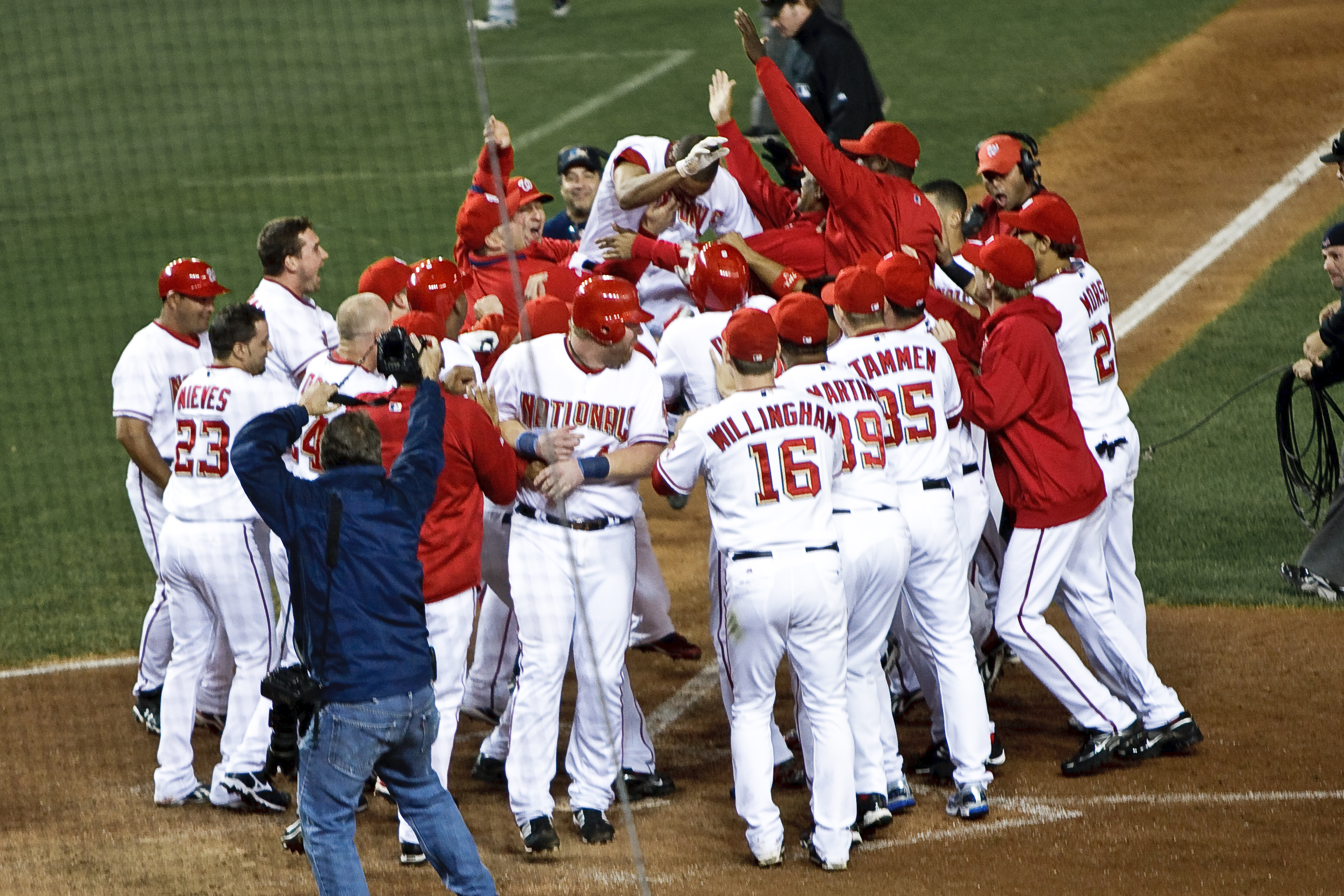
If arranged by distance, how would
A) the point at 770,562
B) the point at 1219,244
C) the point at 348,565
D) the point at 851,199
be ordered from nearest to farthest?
the point at 348,565 < the point at 770,562 < the point at 851,199 < the point at 1219,244

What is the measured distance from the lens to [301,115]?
18.3 metres

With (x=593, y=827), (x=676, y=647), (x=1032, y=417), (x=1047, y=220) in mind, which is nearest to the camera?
(x=593, y=827)

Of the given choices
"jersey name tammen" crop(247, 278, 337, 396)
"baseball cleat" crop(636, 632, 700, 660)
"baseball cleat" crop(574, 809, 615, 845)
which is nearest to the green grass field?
"jersey name tammen" crop(247, 278, 337, 396)

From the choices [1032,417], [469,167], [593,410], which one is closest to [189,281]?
[593,410]

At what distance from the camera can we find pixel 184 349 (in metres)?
6.83

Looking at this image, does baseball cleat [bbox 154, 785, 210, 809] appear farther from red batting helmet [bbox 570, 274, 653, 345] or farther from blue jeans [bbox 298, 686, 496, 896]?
red batting helmet [bbox 570, 274, 653, 345]

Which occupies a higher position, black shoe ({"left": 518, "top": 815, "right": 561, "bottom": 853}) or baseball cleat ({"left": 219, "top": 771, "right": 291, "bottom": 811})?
baseball cleat ({"left": 219, "top": 771, "right": 291, "bottom": 811})

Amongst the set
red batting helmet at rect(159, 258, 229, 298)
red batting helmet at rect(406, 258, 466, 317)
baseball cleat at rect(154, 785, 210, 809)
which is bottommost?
baseball cleat at rect(154, 785, 210, 809)

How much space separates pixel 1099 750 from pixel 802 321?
2.05 metres

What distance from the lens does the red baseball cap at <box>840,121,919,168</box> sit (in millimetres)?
7246

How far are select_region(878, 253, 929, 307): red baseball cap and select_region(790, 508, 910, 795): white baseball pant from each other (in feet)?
2.58

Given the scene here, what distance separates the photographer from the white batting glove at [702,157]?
677 centimetres

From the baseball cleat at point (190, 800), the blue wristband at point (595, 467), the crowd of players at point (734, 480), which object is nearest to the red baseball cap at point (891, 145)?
the crowd of players at point (734, 480)

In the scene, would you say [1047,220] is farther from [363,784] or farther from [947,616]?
[363,784]
